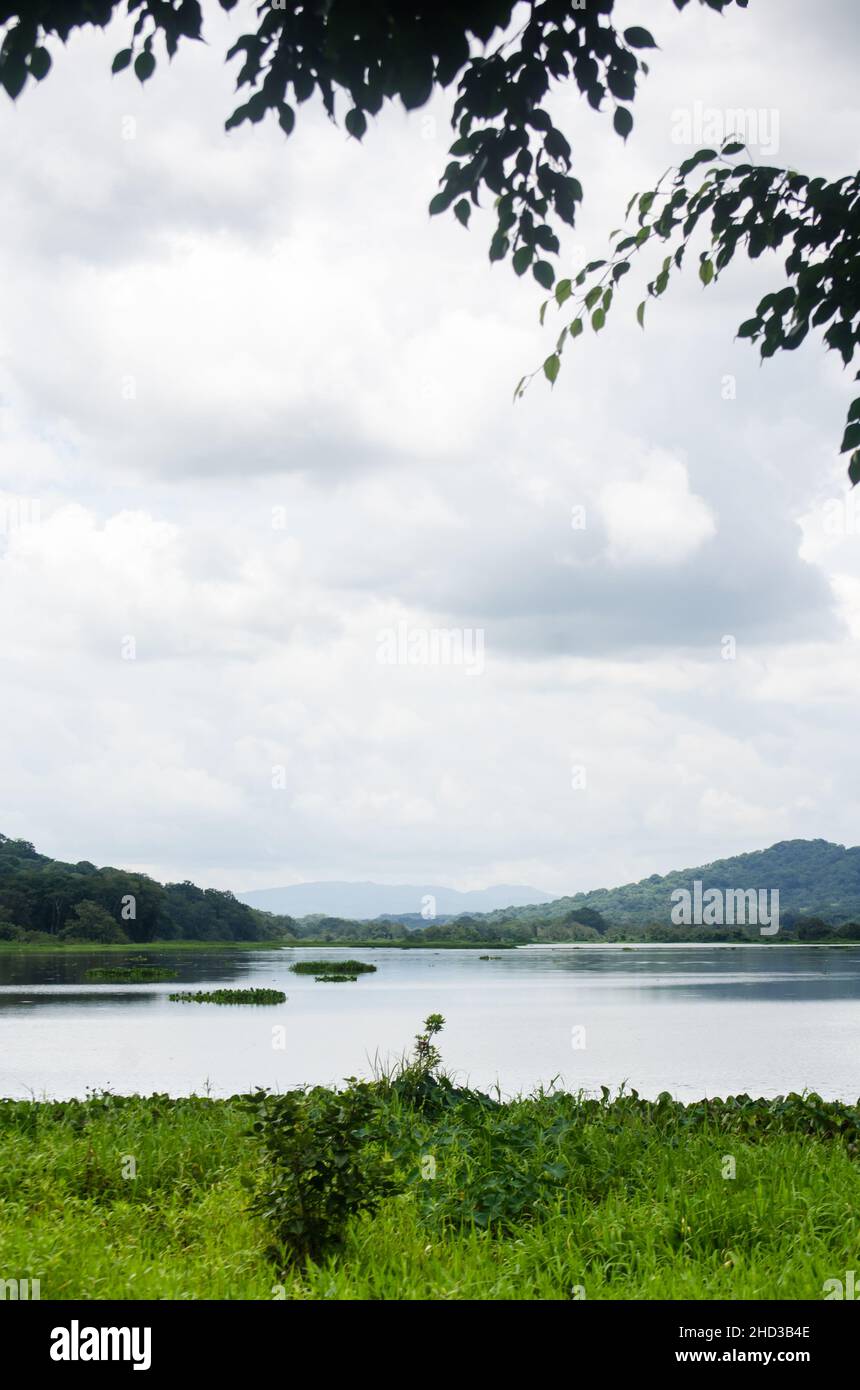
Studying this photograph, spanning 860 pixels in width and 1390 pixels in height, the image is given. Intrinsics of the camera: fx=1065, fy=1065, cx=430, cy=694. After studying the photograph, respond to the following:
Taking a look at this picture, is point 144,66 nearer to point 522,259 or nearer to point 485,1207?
point 522,259

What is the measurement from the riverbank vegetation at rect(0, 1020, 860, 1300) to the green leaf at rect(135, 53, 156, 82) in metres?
5.44

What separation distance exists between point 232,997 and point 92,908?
60.6 m

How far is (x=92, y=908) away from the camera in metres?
94.8

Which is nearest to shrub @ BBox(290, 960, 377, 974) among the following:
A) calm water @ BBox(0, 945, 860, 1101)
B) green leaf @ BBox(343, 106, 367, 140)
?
calm water @ BBox(0, 945, 860, 1101)

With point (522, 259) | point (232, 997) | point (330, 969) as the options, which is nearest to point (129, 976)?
point (330, 969)

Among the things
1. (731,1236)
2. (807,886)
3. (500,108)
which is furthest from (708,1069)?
(807,886)

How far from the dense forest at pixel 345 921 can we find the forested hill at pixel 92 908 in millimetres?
93

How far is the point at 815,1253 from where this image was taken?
5.98 m

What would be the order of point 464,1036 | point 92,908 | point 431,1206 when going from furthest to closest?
point 92,908 < point 464,1036 < point 431,1206

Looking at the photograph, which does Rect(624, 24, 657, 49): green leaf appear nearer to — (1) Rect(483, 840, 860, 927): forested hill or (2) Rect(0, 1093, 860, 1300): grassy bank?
(2) Rect(0, 1093, 860, 1300): grassy bank

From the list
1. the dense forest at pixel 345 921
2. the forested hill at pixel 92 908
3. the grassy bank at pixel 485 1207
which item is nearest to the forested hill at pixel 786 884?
the dense forest at pixel 345 921
